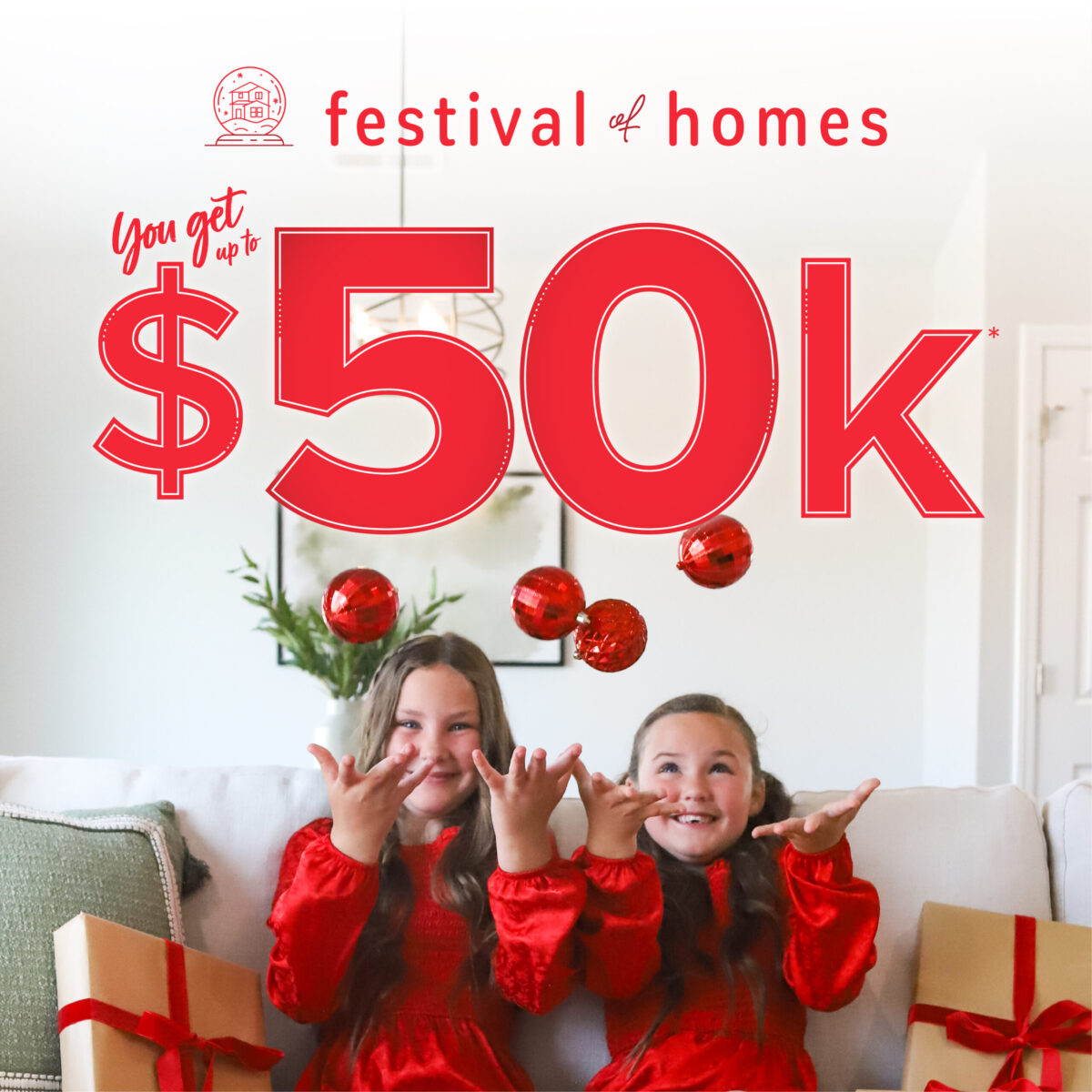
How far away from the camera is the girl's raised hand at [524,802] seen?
1.07 m

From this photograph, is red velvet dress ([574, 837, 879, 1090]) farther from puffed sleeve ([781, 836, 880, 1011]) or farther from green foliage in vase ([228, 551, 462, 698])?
green foliage in vase ([228, 551, 462, 698])

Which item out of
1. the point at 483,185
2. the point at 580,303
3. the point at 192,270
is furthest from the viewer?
the point at 192,270

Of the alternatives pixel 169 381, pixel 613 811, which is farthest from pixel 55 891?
pixel 169 381

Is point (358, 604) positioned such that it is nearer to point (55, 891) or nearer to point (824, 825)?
point (55, 891)

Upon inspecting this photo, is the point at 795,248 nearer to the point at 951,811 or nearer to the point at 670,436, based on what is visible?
the point at 670,436

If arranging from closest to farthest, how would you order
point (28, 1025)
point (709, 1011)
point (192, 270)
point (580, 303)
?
point (28, 1025), point (709, 1011), point (580, 303), point (192, 270)

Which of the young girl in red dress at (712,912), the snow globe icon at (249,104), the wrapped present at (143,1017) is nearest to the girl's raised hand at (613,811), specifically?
the young girl in red dress at (712,912)

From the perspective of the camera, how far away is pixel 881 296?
9.53 feet

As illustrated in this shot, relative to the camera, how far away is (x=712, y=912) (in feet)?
3.97

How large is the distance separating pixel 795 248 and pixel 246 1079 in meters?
2.38

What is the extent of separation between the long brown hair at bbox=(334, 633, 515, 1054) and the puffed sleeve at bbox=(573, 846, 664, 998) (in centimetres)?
13

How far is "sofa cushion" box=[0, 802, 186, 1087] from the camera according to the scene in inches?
39.3

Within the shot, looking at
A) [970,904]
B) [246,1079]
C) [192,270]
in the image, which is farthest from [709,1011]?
[192,270]

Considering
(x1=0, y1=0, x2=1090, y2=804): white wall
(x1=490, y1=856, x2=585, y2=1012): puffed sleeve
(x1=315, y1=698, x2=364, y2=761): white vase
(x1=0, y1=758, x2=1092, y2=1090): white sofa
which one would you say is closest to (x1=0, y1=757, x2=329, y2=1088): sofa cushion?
(x1=0, y1=758, x2=1092, y2=1090): white sofa
